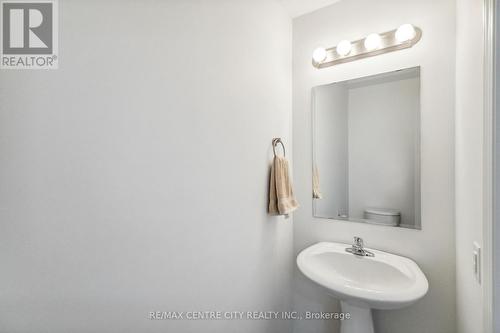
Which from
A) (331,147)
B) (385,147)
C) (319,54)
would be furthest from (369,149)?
(319,54)

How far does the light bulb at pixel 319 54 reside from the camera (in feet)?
5.20

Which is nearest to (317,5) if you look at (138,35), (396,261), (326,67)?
(326,67)

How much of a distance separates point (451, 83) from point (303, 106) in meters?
0.85

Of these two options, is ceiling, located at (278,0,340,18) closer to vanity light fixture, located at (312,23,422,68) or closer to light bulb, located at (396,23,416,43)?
vanity light fixture, located at (312,23,422,68)

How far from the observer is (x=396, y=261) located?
1305 millimetres

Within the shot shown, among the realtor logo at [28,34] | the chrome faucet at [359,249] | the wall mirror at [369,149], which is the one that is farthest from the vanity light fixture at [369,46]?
the realtor logo at [28,34]

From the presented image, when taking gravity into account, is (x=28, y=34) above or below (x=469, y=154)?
above

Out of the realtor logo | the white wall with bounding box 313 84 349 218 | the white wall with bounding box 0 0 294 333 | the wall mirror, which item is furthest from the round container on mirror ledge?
the realtor logo

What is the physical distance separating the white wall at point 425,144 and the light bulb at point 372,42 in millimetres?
69

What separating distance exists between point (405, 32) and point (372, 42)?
0.17 meters

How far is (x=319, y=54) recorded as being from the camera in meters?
1.59

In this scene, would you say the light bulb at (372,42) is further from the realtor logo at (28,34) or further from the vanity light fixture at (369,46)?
the realtor logo at (28,34)

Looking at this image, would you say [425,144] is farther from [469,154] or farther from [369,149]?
[469,154]

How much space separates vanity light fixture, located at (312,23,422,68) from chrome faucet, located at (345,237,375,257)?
3.86ft
